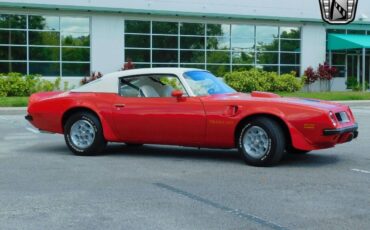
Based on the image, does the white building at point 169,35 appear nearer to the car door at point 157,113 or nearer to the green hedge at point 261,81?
the green hedge at point 261,81

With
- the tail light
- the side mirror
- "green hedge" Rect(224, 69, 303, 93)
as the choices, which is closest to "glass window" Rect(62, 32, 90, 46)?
"green hedge" Rect(224, 69, 303, 93)

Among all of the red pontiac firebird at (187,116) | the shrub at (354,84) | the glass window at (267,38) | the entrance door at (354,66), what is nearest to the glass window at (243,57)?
the glass window at (267,38)

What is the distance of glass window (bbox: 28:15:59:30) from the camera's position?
27125 millimetres

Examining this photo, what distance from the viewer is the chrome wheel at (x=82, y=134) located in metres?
9.45

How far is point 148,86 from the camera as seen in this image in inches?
370

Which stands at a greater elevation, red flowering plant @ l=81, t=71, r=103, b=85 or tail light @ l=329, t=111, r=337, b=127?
red flowering plant @ l=81, t=71, r=103, b=85

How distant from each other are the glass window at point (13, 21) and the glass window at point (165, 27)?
632 centimetres

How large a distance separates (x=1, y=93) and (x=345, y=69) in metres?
19.7

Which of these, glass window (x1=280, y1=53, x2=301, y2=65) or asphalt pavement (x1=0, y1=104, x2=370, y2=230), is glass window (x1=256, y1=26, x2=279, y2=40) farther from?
asphalt pavement (x1=0, y1=104, x2=370, y2=230)

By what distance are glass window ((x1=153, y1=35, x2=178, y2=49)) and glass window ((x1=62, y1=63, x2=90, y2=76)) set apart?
3753 millimetres

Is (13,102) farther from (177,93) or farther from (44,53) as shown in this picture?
(177,93)

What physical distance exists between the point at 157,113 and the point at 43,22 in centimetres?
1980

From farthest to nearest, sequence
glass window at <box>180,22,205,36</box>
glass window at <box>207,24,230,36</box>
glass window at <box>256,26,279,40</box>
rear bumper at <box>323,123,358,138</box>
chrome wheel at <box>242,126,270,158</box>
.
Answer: glass window at <box>256,26,279,40</box>
glass window at <box>207,24,230,36</box>
glass window at <box>180,22,205,36</box>
chrome wheel at <box>242,126,270,158</box>
rear bumper at <box>323,123,358,138</box>

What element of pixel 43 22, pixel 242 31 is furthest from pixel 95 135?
pixel 242 31
